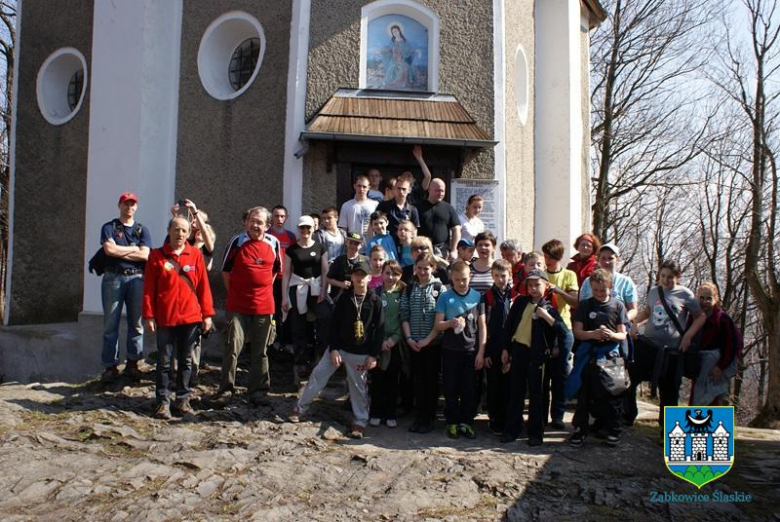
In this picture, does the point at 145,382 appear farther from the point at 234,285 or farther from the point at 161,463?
the point at 161,463

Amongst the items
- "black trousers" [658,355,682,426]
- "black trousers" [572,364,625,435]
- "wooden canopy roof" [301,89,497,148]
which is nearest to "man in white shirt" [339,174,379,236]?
"wooden canopy roof" [301,89,497,148]

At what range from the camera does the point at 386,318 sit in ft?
19.4

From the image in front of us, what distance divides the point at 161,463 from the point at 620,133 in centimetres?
2057

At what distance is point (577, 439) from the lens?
5.47m

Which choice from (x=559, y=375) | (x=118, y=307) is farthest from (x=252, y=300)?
(x=559, y=375)

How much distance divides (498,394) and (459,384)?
40 cm

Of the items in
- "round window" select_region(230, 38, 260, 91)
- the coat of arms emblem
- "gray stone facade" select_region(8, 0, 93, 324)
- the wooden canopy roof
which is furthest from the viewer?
"gray stone facade" select_region(8, 0, 93, 324)

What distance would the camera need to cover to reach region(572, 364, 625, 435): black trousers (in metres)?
5.45

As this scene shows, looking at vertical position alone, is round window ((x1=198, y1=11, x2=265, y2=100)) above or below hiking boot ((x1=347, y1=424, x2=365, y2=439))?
above

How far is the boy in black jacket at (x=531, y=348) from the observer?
5.53 m

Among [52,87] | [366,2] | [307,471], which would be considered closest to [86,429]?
[307,471]

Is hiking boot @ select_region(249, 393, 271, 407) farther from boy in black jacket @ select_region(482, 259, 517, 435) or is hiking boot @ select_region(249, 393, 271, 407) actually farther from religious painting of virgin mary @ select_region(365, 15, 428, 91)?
religious painting of virgin mary @ select_region(365, 15, 428, 91)

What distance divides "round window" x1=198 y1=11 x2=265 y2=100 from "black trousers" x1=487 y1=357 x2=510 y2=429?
5.70m

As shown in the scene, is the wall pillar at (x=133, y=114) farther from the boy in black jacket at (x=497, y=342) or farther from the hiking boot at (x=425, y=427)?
the boy in black jacket at (x=497, y=342)
